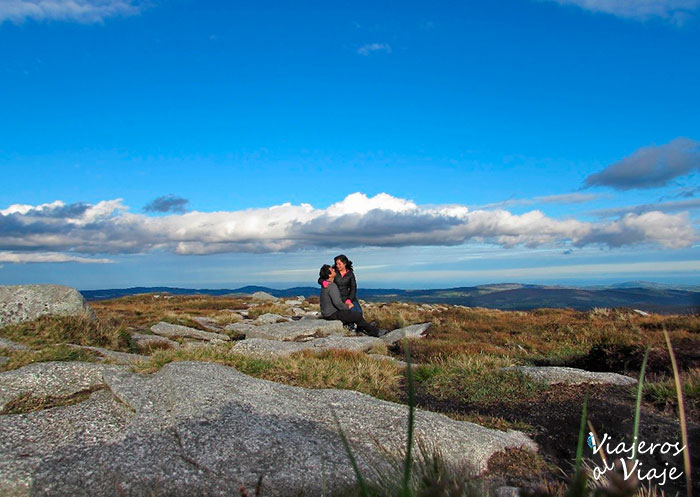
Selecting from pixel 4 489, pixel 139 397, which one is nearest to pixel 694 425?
pixel 139 397

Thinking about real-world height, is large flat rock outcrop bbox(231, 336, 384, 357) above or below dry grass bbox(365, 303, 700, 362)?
above

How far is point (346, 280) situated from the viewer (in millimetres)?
20141

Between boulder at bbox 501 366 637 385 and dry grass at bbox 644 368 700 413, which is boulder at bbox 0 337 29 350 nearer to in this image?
boulder at bbox 501 366 637 385

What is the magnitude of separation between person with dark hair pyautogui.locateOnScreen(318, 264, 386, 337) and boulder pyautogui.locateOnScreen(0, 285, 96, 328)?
8.21 meters

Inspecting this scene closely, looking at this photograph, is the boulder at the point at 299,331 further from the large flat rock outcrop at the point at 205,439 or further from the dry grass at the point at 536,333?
the large flat rock outcrop at the point at 205,439

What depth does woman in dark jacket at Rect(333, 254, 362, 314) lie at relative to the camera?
2011 centimetres

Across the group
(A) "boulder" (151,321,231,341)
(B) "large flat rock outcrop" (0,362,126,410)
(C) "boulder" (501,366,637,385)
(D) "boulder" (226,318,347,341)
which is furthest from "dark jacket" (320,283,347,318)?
(B) "large flat rock outcrop" (0,362,126,410)

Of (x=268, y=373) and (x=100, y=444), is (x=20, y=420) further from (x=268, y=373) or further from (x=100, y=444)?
(x=268, y=373)

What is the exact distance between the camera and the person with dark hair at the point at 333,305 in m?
19.6

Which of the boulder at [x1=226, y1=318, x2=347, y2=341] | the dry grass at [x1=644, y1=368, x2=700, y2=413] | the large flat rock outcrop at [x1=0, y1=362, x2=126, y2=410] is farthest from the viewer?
the boulder at [x1=226, y1=318, x2=347, y2=341]

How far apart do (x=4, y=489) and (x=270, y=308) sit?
26.9 m

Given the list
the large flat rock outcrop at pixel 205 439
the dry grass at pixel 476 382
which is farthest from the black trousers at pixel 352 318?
the large flat rock outcrop at pixel 205 439

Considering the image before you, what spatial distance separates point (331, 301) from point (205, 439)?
561 inches

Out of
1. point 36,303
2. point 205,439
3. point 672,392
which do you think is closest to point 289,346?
point 205,439
